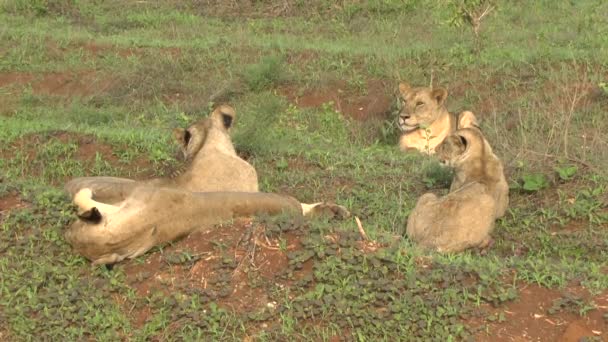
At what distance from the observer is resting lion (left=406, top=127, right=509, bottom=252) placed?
A: 19.7 feet

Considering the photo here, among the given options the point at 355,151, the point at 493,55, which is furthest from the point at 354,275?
the point at 493,55

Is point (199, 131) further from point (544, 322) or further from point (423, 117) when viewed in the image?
point (423, 117)

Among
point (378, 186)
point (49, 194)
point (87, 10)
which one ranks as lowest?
point (87, 10)

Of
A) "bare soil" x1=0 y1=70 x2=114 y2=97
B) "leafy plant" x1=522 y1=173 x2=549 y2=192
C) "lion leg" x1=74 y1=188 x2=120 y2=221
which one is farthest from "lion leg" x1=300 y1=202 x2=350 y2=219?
"bare soil" x1=0 y1=70 x2=114 y2=97

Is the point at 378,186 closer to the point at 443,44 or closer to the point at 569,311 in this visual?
the point at 569,311

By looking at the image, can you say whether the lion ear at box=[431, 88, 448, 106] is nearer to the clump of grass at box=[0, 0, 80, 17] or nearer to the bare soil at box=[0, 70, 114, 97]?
the bare soil at box=[0, 70, 114, 97]

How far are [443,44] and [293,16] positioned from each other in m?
3.17

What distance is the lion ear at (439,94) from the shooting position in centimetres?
970

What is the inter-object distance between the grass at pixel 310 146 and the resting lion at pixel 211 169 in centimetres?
36

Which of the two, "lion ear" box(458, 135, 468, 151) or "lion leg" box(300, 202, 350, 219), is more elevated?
"lion ear" box(458, 135, 468, 151)

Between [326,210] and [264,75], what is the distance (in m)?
5.35

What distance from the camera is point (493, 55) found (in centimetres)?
1159

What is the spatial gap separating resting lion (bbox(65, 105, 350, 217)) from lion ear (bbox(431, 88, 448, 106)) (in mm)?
3229

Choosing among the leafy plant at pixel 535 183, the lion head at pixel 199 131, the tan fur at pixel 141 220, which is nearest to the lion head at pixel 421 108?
the leafy plant at pixel 535 183
